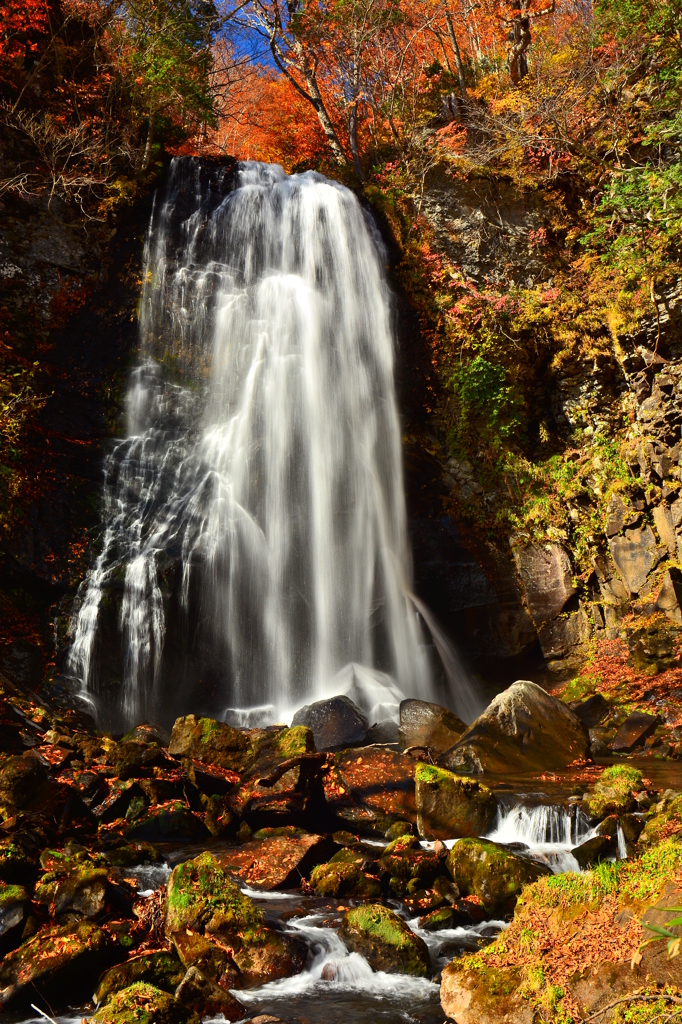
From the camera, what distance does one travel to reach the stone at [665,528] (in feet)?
39.3

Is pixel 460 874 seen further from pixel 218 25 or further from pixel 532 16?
pixel 218 25

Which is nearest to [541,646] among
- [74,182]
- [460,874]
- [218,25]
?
[460,874]

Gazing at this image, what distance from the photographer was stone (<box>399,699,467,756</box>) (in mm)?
9211

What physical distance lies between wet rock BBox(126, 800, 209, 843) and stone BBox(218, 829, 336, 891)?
0.58 m

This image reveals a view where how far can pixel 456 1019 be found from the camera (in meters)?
3.87

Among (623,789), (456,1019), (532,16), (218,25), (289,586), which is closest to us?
(456,1019)

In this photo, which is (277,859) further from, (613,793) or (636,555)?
(636,555)

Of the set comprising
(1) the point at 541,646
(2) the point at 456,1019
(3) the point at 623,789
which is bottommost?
(2) the point at 456,1019

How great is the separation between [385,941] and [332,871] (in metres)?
1.13

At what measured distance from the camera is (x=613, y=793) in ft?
22.3

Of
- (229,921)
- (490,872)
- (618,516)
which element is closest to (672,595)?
(618,516)

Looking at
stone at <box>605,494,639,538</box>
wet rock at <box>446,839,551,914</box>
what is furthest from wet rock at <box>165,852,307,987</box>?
stone at <box>605,494,639,538</box>

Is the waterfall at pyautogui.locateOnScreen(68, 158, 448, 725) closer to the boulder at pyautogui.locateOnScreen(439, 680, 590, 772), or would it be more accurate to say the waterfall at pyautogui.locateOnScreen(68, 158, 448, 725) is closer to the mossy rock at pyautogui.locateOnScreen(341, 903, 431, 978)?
the boulder at pyautogui.locateOnScreen(439, 680, 590, 772)

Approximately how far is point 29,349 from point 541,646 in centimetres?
1208
